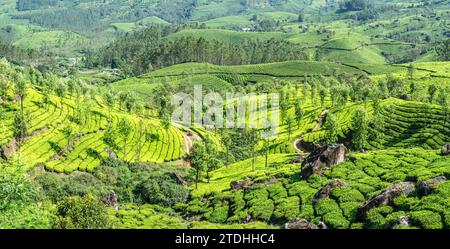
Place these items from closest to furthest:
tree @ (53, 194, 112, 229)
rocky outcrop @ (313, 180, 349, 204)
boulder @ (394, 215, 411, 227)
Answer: boulder @ (394, 215, 411, 227) → tree @ (53, 194, 112, 229) → rocky outcrop @ (313, 180, 349, 204)

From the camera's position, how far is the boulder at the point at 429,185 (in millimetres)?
48566

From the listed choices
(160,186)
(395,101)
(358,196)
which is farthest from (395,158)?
(395,101)

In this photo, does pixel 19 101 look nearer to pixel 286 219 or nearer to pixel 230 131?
pixel 230 131

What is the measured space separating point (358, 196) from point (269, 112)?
13273 cm

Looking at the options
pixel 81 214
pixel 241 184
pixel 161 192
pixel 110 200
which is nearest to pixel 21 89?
pixel 161 192

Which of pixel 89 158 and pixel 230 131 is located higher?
pixel 89 158

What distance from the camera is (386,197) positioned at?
49250mm

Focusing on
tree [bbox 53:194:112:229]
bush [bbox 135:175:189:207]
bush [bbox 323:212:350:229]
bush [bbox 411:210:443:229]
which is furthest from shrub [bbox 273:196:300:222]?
bush [bbox 135:175:189:207]

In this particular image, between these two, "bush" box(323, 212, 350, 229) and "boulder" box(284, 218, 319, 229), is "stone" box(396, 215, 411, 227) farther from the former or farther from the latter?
"boulder" box(284, 218, 319, 229)

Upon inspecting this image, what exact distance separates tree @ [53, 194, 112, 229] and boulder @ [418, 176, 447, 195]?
36.7 m

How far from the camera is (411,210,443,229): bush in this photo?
135ft

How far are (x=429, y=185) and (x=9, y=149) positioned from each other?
9588 centimetres

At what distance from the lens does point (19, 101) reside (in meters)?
134

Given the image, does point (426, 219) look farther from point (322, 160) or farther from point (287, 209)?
point (322, 160)
